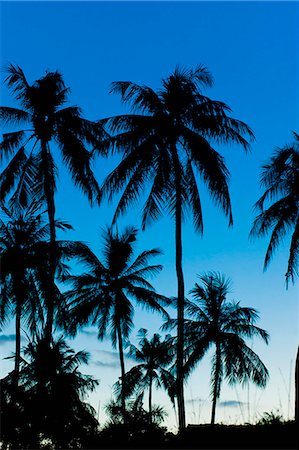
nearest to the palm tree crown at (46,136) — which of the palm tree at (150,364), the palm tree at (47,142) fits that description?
the palm tree at (47,142)

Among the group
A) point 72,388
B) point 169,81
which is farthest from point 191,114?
point 72,388

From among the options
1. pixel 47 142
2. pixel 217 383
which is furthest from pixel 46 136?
pixel 217 383

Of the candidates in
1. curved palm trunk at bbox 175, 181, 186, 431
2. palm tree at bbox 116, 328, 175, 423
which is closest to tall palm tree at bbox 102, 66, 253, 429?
curved palm trunk at bbox 175, 181, 186, 431

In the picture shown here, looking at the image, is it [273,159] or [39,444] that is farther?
[273,159]

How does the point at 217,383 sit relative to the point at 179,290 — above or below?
below

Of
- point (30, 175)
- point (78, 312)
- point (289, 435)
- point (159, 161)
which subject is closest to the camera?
A: point (289, 435)

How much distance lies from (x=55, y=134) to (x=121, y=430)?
13217mm

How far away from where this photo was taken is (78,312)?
36469 mm

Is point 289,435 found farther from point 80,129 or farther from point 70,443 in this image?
point 80,129

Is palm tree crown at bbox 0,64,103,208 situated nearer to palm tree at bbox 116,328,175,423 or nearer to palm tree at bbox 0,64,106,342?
palm tree at bbox 0,64,106,342

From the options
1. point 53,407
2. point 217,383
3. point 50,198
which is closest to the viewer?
point 53,407

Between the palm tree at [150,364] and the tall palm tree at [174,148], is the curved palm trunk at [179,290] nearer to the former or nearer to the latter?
the tall palm tree at [174,148]

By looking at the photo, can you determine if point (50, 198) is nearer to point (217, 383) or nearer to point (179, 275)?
point (179, 275)

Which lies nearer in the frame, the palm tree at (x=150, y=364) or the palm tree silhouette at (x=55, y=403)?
the palm tree silhouette at (x=55, y=403)
